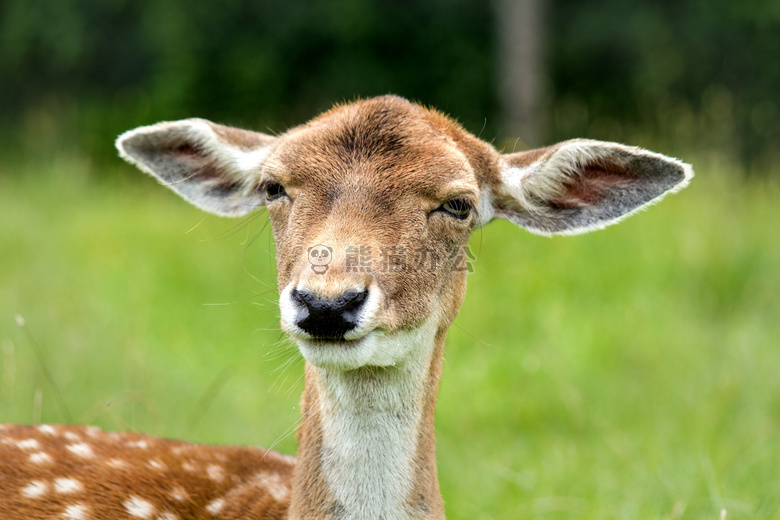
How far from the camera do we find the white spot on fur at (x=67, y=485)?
3100mm

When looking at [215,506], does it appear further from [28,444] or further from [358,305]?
[358,305]

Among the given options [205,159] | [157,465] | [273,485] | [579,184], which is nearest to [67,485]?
[157,465]

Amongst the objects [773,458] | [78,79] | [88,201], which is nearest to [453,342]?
[773,458]

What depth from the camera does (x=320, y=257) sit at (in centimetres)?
275

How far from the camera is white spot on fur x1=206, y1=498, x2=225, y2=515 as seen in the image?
10.5 ft

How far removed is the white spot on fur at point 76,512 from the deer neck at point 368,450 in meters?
0.69

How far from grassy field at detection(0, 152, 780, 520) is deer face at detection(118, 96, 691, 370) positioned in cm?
53

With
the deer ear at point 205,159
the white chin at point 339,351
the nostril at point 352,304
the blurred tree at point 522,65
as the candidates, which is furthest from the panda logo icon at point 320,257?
the blurred tree at point 522,65

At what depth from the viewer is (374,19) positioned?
19.4 metres

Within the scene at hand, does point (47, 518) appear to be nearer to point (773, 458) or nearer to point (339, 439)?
point (339, 439)

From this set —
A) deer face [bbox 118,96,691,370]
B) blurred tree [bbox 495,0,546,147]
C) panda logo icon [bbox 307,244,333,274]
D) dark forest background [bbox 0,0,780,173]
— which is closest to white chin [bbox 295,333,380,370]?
deer face [bbox 118,96,691,370]

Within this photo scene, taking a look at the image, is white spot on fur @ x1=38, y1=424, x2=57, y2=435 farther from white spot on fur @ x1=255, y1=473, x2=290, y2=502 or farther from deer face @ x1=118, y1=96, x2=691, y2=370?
deer face @ x1=118, y1=96, x2=691, y2=370

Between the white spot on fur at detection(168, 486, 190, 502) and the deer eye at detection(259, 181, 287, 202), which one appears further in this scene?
the deer eye at detection(259, 181, 287, 202)

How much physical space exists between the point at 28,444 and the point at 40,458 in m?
0.10
